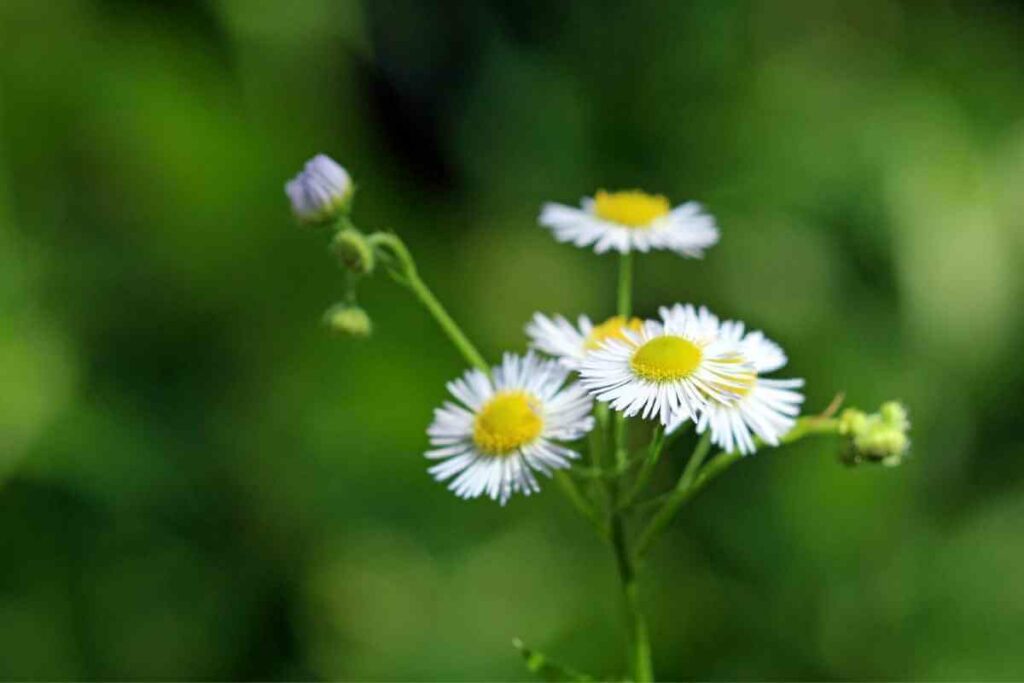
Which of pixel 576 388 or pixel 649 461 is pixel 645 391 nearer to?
pixel 649 461

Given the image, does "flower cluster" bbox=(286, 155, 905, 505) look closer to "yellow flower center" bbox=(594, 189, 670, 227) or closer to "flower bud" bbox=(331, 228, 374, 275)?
"flower bud" bbox=(331, 228, 374, 275)

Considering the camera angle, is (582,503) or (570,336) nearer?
(582,503)

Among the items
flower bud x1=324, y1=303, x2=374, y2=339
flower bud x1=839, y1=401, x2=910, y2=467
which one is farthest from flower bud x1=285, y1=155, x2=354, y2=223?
flower bud x1=839, y1=401, x2=910, y2=467

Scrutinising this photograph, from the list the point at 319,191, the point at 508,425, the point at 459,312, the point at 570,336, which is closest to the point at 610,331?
the point at 570,336

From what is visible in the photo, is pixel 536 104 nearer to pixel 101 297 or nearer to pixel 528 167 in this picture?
pixel 528 167

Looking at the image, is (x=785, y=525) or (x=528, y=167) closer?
(x=785, y=525)

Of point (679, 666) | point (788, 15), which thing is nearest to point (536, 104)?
point (788, 15)
